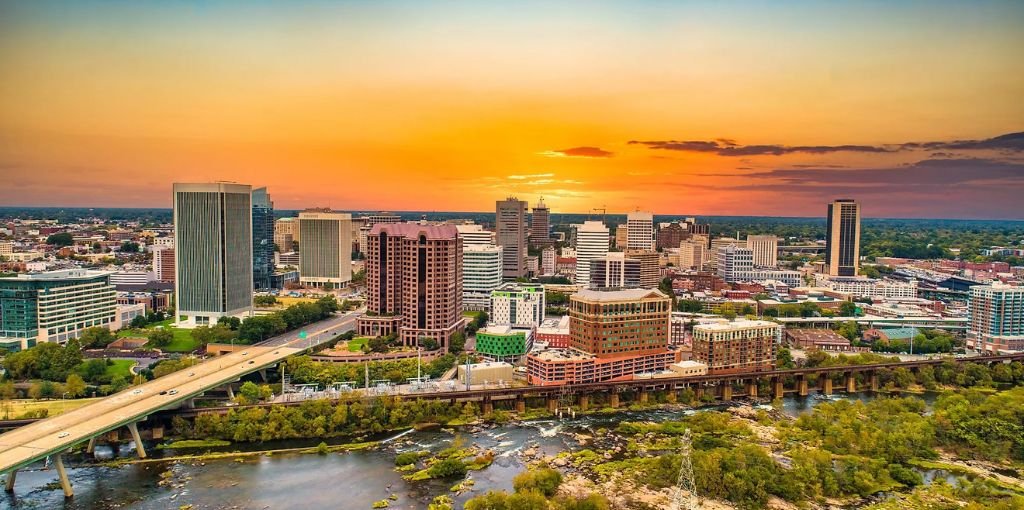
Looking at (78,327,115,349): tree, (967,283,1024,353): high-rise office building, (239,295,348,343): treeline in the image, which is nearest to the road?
(239,295,348,343): treeline

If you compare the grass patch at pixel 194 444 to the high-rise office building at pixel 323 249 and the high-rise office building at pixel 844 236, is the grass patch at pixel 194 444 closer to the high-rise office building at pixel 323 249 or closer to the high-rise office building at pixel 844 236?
the high-rise office building at pixel 323 249

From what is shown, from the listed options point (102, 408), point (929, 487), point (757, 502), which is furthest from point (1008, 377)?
point (102, 408)

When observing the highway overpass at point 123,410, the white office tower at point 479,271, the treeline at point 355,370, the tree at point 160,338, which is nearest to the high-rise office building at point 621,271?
the white office tower at point 479,271

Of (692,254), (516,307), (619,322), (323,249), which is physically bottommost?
(516,307)

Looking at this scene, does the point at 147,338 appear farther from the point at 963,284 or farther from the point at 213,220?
the point at 963,284

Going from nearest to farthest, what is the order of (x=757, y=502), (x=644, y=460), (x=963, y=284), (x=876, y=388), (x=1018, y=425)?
(x=757, y=502)
(x=644, y=460)
(x=1018, y=425)
(x=876, y=388)
(x=963, y=284)

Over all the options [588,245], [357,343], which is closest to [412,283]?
[357,343]

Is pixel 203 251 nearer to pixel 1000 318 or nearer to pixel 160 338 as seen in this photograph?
pixel 160 338
